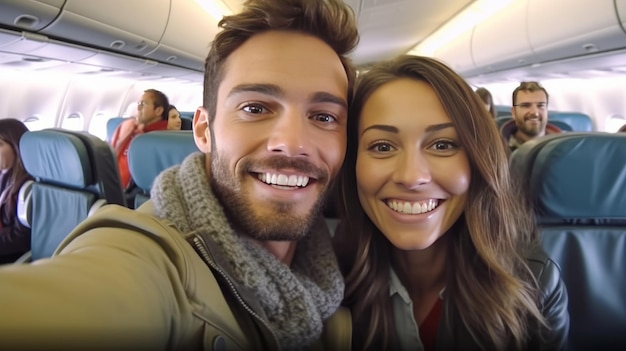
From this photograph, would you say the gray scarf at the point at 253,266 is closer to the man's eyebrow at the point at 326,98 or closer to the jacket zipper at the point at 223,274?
the jacket zipper at the point at 223,274

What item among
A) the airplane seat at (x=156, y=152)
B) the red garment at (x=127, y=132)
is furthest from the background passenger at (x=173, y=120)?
the airplane seat at (x=156, y=152)

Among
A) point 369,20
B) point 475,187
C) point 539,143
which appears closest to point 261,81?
point 475,187

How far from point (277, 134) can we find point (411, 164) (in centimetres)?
43

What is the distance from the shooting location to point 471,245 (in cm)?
140

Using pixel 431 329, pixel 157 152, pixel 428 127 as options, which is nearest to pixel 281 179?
pixel 428 127

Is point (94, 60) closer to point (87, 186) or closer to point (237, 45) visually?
point (87, 186)

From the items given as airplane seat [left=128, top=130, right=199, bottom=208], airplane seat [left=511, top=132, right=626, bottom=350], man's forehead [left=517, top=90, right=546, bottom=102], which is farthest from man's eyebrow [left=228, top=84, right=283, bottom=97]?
man's forehead [left=517, top=90, right=546, bottom=102]

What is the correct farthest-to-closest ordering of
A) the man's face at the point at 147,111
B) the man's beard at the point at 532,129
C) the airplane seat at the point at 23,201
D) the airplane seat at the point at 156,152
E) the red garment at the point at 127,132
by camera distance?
the man's face at the point at 147,111 < the red garment at the point at 127,132 < the man's beard at the point at 532,129 < the airplane seat at the point at 23,201 < the airplane seat at the point at 156,152

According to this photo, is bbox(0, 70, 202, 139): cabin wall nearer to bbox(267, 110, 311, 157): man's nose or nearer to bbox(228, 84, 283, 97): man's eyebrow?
bbox(228, 84, 283, 97): man's eyebrow

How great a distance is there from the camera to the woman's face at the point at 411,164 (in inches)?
48.2

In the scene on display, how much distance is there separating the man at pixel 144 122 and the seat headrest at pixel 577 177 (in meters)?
3.95

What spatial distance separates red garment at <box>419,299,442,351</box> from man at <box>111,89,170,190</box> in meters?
3.86

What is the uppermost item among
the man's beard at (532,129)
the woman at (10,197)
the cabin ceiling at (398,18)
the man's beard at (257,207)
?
the cabin ceiling at (398,18)

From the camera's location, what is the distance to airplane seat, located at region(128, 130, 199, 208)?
8.07 feet
